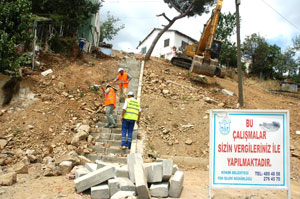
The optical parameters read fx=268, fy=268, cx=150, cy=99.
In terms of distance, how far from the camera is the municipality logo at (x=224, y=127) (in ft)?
13.3

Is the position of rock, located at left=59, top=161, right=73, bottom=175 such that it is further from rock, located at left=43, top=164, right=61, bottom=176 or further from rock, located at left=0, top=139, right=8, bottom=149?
rock, located at left=0, top=139, right=8, bottom=149

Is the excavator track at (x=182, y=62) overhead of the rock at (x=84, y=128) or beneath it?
overhead

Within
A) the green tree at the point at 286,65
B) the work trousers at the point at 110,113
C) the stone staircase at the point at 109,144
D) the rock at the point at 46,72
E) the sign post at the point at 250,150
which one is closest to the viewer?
the sign post at the point at 250,150

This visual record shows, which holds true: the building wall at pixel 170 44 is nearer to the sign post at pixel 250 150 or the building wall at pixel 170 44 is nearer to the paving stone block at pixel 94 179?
the paving stone block at pixel 94 179

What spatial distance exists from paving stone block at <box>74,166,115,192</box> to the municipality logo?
2.00m

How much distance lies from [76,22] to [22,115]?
8761 millimetres

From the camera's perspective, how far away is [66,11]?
15.2m

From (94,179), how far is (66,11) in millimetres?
12927

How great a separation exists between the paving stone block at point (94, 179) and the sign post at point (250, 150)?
1.78m

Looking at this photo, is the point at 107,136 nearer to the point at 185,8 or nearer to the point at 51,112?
the point at 51,112

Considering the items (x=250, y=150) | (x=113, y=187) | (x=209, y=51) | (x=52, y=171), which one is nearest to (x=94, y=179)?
(x=113, y=187)

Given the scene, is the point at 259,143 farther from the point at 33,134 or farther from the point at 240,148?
the point at 33,134

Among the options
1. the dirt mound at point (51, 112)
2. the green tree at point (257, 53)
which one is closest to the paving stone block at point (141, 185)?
the dirt mound at point (51, 112)

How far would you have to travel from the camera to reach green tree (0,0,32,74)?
9.23 meters
